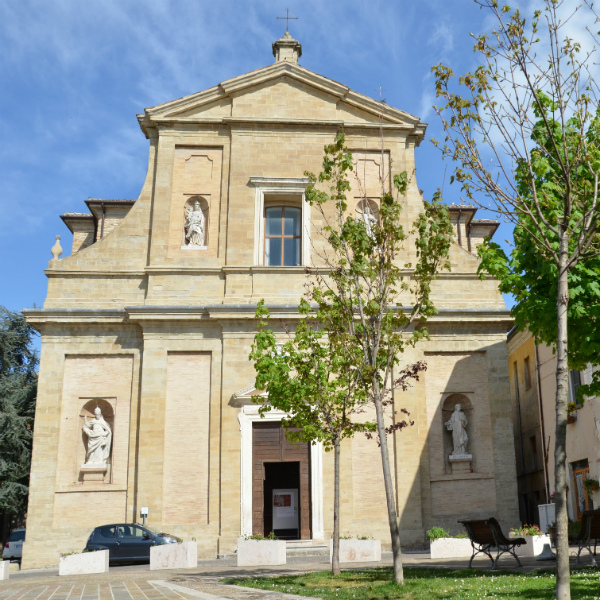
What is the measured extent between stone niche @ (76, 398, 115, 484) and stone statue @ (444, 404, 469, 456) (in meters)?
9.55

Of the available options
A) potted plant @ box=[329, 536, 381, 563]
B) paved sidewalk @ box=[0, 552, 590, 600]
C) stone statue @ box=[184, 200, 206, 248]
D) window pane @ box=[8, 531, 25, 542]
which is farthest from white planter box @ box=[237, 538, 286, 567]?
window pane @ box=[8, 531, 25, 542]

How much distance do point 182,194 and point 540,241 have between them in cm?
1598

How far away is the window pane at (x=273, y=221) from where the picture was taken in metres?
23.2

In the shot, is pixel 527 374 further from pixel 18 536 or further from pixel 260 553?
pixel 18 536

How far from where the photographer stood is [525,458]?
31.3m

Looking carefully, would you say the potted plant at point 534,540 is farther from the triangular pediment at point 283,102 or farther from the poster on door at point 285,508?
the triangular pediment at point 283,102

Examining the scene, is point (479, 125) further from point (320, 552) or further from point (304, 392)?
point (320, 552)

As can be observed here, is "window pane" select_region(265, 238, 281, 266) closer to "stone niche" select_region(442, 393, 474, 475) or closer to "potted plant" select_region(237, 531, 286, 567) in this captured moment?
"stone niche" select_region(442, 393, 474, 475)

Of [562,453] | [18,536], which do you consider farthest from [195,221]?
[562,453]

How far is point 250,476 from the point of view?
20328 mm

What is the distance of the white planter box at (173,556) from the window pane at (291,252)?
9347mm

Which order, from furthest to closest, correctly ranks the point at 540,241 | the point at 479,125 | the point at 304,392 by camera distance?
the point at 304,392, the point at 479,125, the point at 540,241

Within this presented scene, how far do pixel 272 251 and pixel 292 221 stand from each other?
120 centimetres

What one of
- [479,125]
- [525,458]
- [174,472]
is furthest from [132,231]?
[525,458]
